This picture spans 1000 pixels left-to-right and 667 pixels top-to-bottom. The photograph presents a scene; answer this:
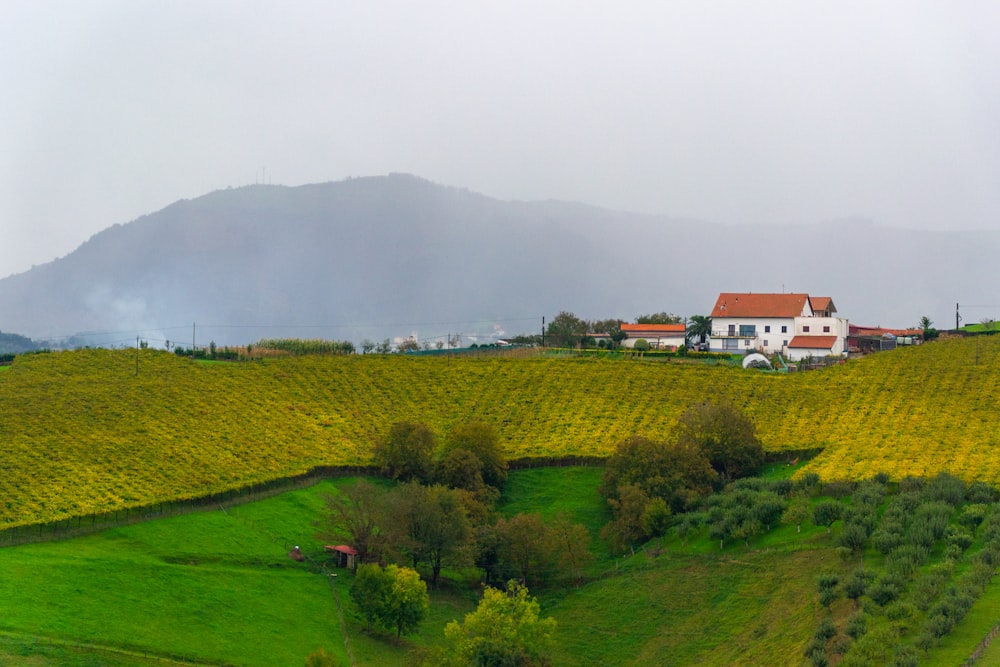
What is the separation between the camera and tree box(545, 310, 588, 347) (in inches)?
5443

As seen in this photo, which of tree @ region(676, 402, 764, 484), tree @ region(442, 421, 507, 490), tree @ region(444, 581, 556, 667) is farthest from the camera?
tree @ region(442, 421, 507, 490)


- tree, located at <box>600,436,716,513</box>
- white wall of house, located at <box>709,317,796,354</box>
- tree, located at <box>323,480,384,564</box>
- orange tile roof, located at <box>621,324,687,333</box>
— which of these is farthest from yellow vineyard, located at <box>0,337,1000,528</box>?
orange tile roof, located at <box>621,324,687,333</box>

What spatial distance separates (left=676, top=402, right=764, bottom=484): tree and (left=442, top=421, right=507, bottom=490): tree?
13.0 metres

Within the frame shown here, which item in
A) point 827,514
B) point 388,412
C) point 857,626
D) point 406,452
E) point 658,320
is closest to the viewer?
point 857,626

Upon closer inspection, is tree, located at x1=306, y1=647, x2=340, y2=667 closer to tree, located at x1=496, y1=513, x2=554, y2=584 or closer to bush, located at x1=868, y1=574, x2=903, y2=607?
tree, located at x1=496, y1=513, x2=554, y2=584

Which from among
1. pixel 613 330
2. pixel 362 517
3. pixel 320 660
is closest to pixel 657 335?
pixel 613 330

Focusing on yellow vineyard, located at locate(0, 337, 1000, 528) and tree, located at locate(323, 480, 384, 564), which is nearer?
tree, located at locate(323, 480, 384, 564)

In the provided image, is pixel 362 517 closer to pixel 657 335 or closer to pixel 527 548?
pixel 527 548

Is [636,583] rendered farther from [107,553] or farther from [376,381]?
[376,381]

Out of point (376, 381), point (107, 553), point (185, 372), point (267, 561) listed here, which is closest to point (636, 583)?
point (267, 561)

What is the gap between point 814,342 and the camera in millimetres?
116562

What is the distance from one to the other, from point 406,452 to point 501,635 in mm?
26920

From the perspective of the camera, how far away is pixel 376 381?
314ft

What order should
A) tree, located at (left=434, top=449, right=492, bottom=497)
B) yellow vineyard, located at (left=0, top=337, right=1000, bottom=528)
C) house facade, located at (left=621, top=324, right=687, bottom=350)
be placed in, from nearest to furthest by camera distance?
yellow vineyard, located at (left=0, top=337, right=1000, bottom=528)
tree, located at (left=434, top=449, right=492, bottom=497)
house facade, located at (left=621, top=324, right=687, bottom=350)
